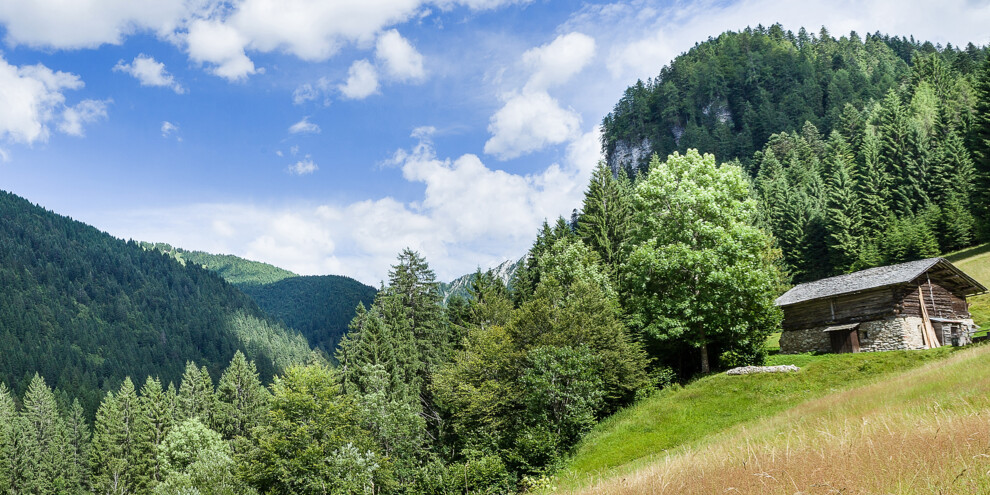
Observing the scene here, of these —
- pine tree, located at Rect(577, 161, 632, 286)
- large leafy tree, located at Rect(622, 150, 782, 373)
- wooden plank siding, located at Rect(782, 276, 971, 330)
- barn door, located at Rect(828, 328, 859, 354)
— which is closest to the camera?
large leafy tree, located at Rect(622, 150, 782, 373)

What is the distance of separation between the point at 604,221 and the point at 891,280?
2965cm

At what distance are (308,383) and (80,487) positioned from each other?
78.4 m

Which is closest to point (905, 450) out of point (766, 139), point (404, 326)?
point (404, 326)

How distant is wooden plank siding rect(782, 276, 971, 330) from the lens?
42.7 meters

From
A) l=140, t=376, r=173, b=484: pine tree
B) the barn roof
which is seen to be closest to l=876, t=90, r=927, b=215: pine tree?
the barn roof

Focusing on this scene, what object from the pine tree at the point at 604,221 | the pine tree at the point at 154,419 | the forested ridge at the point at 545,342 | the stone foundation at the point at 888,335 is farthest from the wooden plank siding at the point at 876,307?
the pine tree at the point at 154,419

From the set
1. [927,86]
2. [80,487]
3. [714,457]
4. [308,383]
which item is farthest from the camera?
[927,86]

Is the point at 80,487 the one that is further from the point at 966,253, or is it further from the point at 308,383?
the point at 966,253

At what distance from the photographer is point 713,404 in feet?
111

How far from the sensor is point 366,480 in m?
38.8

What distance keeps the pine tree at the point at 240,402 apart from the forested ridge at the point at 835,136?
80271 mm

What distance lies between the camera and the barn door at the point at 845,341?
142 feet

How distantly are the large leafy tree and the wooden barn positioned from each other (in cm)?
785

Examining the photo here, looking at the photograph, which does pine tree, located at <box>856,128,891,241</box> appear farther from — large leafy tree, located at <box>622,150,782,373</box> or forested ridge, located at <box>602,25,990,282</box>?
large leafy tree, located at <box>622,150,782,373</box>
